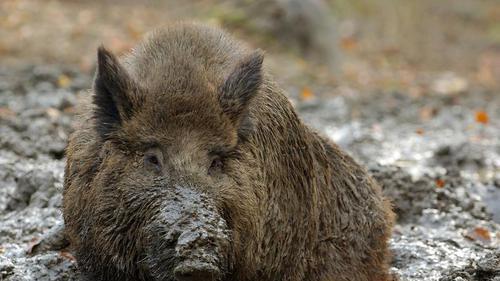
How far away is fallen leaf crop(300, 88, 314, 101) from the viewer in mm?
13555

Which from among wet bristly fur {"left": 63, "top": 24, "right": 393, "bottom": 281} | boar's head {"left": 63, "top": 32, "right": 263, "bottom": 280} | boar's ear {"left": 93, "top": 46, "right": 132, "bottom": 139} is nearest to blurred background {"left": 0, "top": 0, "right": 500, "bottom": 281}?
wet bristly fur {"left": 63, "top": 24, "right": 393, "bottom": 281}

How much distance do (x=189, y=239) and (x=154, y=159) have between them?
58 cm

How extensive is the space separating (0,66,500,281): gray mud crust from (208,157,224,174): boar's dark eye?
52.3 inches

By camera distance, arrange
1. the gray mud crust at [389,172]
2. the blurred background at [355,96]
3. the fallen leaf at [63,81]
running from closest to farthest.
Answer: the gray mud crust at [389,172], the blurred background at [355,96], the fallen leaf at [63,81]

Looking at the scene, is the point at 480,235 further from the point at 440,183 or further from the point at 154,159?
the point at 154,159

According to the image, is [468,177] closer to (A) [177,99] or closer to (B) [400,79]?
(A) [177,99]

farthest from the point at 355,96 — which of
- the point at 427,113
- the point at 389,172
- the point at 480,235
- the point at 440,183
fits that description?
the point at 480,235

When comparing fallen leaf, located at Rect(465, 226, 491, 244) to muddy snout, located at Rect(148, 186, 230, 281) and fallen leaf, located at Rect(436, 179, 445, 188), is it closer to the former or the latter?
fallen leaf, located at Rect(436, 179, 445, 188)

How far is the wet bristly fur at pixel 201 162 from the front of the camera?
478 centimetres

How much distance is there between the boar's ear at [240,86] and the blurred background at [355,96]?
2.96 feet

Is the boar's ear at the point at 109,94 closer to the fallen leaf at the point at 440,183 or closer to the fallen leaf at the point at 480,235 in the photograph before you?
the fallen leaf at the point at 480,235

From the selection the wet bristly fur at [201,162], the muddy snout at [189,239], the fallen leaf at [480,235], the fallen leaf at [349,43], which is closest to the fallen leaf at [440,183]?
the fallen leaf at [480,235]

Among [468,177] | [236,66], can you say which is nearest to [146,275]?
[236,66]

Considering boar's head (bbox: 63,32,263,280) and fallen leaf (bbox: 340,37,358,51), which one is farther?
fallen leaf (bbox: 340,37,358,51)
